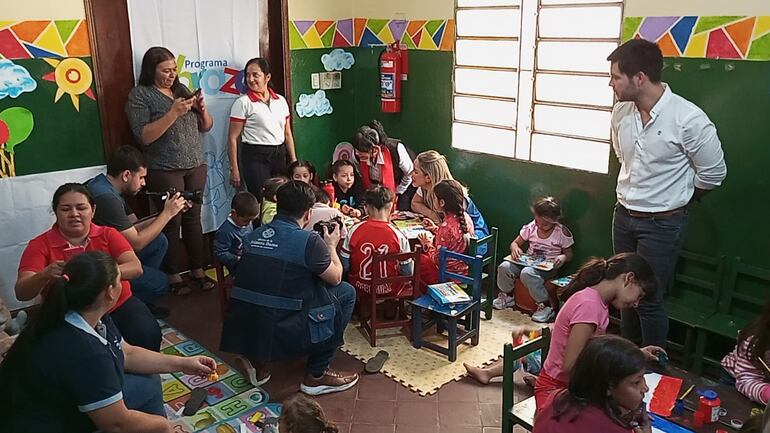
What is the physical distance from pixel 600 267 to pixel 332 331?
1457 mm

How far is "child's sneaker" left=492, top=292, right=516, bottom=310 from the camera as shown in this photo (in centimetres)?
461

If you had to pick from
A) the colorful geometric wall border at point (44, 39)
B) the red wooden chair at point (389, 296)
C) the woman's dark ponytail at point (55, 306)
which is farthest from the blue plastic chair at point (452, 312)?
the colorful geometric wall border at point (44, 39)

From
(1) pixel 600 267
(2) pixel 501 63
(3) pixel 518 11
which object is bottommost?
(1) pixel 600 267

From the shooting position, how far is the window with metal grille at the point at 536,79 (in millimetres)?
4262

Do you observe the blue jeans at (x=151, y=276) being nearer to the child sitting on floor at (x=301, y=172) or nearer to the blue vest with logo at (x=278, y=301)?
the blue vest with logo at (x=278, y=301)

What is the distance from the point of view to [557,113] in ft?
14.9

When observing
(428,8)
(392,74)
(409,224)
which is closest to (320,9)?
(392,74)

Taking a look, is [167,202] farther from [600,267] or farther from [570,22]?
[570,22]

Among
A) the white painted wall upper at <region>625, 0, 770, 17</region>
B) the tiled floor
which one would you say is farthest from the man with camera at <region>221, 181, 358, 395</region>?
the white painted wall upper at <region>625, 0, 770, 17</region>

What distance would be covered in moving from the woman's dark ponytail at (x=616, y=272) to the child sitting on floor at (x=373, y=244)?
4.82ft

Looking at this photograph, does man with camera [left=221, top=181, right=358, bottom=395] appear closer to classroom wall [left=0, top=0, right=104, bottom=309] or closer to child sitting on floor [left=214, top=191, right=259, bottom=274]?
child sitting on floor [left=214, top=191, right=259, bottom=274]

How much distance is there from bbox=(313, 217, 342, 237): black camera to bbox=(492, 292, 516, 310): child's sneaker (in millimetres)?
1313

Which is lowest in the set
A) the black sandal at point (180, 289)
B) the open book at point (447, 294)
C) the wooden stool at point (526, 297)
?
the black sandal at point (180, 289)

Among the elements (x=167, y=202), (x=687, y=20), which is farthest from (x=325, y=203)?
(x=687, y=20)
